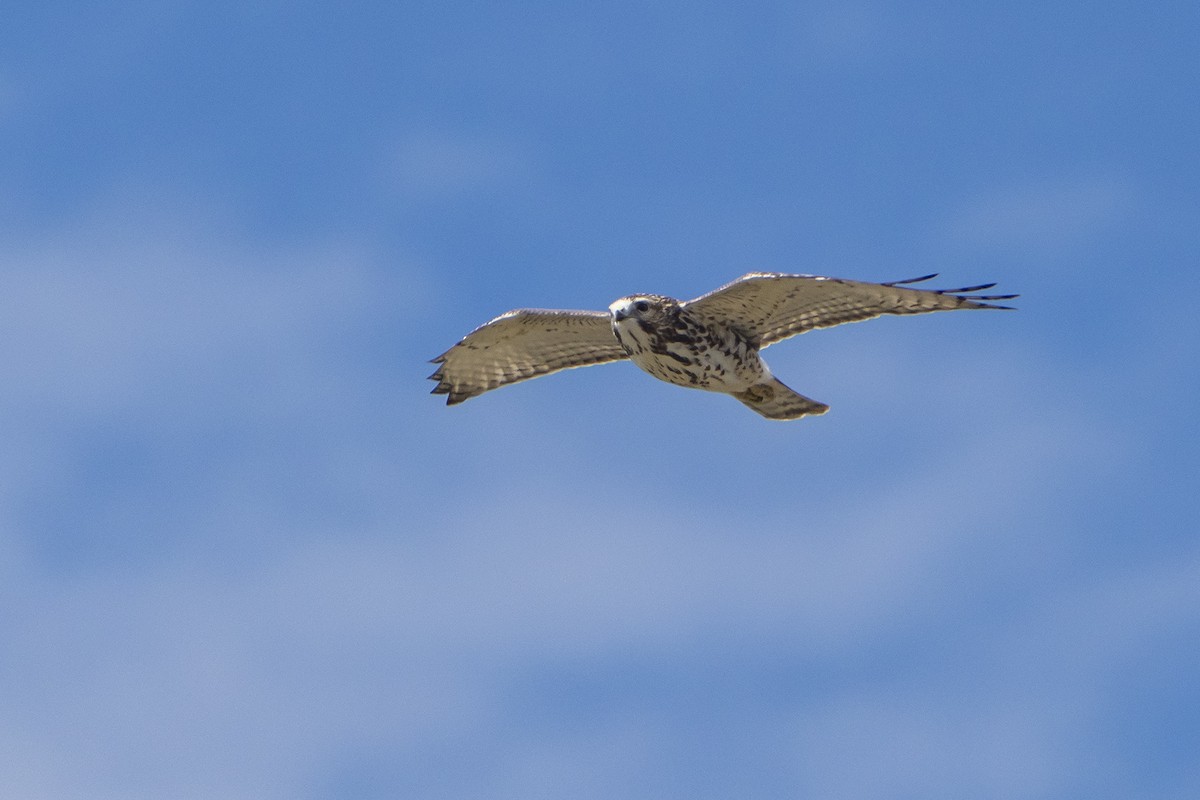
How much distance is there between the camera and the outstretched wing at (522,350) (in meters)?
16.2

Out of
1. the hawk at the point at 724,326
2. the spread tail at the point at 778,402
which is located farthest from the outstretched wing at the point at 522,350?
the spread tail at the point at 778,402

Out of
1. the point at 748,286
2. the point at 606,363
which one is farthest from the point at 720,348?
the point at 606,363

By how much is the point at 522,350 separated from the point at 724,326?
7.26 feet

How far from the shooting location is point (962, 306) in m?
15.0

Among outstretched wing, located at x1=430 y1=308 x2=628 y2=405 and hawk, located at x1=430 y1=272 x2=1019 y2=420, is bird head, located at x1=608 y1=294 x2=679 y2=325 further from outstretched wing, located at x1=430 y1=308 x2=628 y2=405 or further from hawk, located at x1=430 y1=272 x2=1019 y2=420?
outstretched wing, located at x1=430 y1=308 x2=628 y2=405

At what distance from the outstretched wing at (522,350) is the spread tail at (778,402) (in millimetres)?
1268

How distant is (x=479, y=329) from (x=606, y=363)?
1257 millimetres

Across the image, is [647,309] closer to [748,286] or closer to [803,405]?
[748,286]

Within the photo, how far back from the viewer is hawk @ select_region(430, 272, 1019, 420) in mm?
15016

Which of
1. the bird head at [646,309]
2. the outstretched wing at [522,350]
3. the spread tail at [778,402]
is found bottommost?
the spread tail at [778,402]

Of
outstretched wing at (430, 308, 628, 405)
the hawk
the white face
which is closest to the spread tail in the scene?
the hawk

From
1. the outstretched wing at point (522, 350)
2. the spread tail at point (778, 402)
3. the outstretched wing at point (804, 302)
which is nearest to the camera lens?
the outstretched wing at point (804, 302)

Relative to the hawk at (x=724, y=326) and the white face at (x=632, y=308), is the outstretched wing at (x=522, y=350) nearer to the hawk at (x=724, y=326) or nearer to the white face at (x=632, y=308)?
the hawk at (x=724, y=326)

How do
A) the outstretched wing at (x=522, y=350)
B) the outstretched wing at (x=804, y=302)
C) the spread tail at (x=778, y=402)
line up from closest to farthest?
the outstretched wing at (x=804, y=302) → the spread tail at (x=778, y=402) → the outstretched wing at (x=522, y=350)
